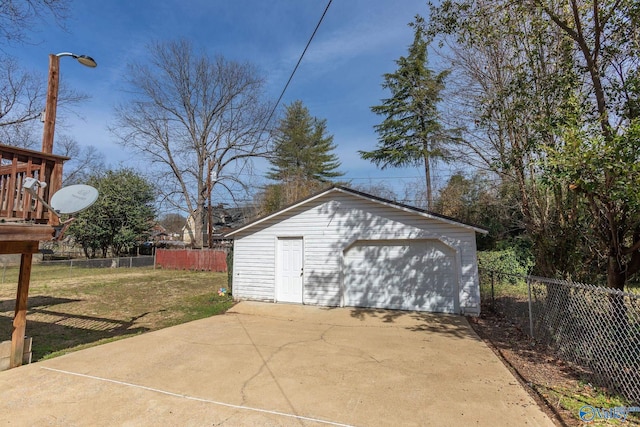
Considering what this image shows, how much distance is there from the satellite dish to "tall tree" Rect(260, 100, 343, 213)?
21798 millimetres

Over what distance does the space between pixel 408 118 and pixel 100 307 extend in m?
19.3

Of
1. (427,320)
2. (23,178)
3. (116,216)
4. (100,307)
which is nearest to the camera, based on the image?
(23,178)

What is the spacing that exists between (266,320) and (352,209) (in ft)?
12.4

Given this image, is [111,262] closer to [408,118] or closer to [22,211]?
[22,211]

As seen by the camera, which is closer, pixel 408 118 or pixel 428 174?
pixel 428 174

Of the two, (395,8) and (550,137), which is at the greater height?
(395,8)

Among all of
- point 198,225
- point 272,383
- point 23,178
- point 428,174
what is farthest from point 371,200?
point 198,225

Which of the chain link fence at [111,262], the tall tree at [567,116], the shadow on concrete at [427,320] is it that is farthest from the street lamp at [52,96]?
the chain link fence at [111,262]

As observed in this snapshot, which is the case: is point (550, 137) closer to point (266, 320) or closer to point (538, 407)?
point (538, 407)

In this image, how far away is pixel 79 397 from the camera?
3.59m

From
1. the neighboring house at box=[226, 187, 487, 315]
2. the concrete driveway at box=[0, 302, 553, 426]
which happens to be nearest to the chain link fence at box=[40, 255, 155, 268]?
the neighboring house at box=[226, 187, 487, 315]

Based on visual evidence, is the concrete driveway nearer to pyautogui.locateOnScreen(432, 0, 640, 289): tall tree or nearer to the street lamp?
pyautogui.locateOnScreen(432, 0, 640, 289): tall tree

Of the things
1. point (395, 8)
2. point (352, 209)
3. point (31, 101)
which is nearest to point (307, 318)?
point (352, 209)

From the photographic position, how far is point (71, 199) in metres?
4.59
